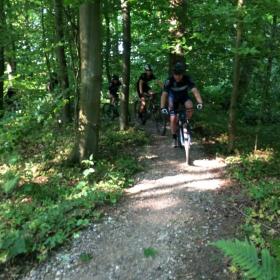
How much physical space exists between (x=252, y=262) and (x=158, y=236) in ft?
10.1

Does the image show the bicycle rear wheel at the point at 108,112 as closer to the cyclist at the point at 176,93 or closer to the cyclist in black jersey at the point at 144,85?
the cyclist in black jersey at the point at 144,85

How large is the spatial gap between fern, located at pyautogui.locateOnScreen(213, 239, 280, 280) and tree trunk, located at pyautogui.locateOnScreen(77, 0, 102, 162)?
641 cm

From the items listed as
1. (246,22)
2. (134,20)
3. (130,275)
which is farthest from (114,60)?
(130,275)

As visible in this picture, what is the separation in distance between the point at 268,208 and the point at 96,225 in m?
2.93

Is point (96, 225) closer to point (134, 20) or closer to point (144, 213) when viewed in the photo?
point (144, 213)

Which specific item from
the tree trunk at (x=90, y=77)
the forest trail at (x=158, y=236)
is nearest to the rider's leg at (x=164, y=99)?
the tree trunk at (x=90, y=77)

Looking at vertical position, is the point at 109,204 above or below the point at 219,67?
below

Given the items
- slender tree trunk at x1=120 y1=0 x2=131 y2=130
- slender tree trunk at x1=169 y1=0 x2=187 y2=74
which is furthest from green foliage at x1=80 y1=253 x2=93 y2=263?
slender tree trunk at x1=169 y1=0 x2=187 y2=74

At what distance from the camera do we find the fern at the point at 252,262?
3537 mm

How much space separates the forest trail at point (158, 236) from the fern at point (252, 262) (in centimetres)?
192

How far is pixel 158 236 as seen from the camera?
6562mm

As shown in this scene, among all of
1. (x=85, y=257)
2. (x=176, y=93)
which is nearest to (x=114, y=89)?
(x=176, y=93)

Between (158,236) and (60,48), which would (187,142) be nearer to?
(158,236)

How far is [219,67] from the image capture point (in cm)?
1460
